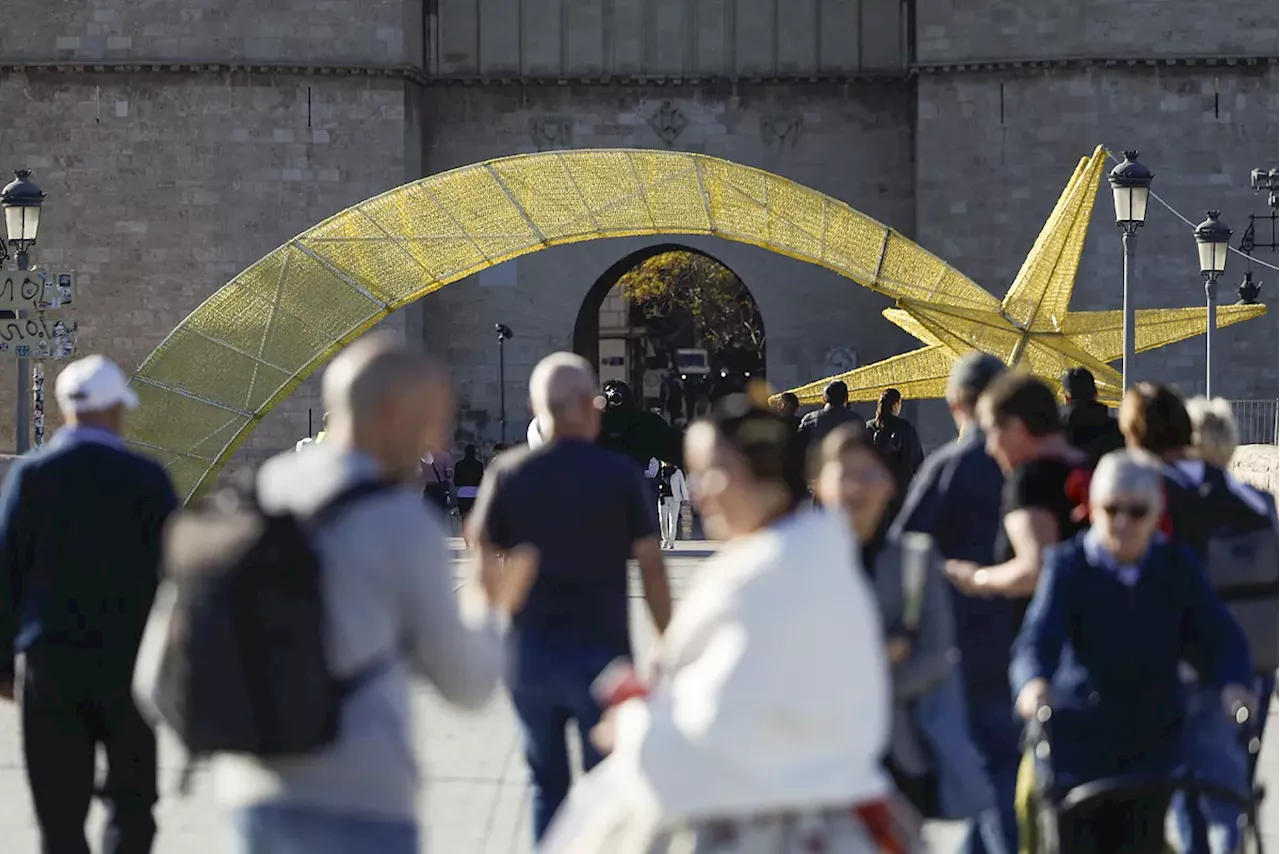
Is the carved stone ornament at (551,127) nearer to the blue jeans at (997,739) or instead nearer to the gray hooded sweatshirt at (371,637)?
the blue jeans at (997,739)

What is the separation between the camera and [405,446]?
3652 mm

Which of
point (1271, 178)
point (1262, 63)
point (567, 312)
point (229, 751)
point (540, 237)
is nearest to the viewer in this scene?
point (229, 751)

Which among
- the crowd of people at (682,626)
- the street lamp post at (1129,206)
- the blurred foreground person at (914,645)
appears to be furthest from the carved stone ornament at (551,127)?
the blurred foreground person at (914,645)

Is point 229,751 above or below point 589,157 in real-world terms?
below

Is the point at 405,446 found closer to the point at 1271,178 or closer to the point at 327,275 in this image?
the point at 327,275

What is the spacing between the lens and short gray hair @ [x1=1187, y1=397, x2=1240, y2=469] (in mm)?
6172

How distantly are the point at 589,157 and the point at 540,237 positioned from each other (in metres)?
0.82

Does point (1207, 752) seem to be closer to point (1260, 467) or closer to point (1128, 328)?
point (1260, 467)

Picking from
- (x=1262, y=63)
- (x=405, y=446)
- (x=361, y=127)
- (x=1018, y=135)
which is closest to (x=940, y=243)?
(x=1018, y=135)

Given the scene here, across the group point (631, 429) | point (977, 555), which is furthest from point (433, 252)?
point (977, 555)

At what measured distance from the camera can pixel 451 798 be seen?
7.61 m

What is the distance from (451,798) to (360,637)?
420 cm

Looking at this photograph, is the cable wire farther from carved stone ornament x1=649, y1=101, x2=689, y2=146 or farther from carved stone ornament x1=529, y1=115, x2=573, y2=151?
carved stone ornament x1=529, y1=115, x2=573, y2=151

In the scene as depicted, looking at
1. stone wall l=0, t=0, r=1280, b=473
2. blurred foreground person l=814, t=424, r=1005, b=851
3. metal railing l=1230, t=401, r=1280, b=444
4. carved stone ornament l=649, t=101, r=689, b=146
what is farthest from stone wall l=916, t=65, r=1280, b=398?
blurred foreground person l=814, t=424, r=1005, b=851
